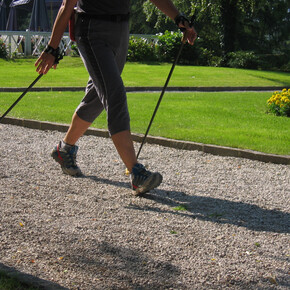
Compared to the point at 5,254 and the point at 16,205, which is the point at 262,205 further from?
the point at 5,254

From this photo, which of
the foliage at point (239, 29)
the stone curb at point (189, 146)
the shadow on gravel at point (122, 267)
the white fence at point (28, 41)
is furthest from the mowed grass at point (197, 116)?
the white fence at point (28, 41)

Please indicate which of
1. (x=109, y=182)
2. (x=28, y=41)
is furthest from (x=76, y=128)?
(x=28, y=41)

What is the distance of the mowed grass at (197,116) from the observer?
7.64m

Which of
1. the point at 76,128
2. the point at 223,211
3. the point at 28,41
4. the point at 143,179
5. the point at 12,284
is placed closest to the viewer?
the point at 12,284

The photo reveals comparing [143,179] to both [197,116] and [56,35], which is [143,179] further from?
[197,116]

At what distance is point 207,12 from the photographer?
27312 mm

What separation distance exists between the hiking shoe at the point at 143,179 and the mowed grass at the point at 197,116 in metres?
2.48

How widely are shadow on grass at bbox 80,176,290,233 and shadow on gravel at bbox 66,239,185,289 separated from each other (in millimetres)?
953

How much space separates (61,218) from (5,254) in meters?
0.83

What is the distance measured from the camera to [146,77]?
1750 cm

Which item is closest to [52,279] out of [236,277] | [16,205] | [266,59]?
[236,277]

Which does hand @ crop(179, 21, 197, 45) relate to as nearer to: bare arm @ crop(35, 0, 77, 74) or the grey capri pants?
the grey capri pants

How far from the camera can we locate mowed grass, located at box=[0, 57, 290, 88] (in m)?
15.3

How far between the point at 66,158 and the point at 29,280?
241cm
